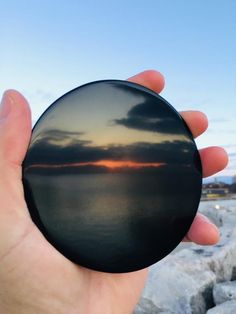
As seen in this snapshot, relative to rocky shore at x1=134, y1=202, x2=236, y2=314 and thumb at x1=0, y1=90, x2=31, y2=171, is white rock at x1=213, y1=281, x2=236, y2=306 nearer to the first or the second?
rocky shore at x1=134, y1=202, x2=236, y2=314

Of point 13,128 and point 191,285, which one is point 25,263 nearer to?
point 13,128

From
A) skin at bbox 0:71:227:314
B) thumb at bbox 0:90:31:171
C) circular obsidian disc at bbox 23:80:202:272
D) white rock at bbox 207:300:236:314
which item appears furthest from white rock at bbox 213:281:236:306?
thumb at bbox 0:90:31:171

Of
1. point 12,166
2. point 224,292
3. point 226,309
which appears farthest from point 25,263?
point 224,292

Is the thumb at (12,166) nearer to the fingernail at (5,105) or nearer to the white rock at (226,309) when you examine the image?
the fingernail at (5,105)

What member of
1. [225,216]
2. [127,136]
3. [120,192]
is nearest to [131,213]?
[120,192]

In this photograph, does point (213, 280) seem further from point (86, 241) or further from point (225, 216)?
point (225, 216)

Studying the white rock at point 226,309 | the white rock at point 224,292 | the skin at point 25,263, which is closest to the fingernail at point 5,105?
the skin at point 25,263
